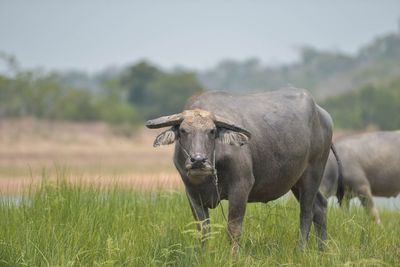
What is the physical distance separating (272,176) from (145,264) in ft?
4.55

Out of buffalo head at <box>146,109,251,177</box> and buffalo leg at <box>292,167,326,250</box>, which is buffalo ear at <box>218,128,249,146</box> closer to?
buffalo head at <box>146,109,251,177</box>

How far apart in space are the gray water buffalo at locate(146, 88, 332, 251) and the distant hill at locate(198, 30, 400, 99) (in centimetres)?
7740

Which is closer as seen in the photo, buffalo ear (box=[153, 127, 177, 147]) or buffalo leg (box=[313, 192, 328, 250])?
buffalo ear (box=[153, 127, 177, 147])

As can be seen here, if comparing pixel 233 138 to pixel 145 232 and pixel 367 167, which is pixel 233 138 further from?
pixel 367 167

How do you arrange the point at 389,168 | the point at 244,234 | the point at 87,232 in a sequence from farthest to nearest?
1. the point at 389,168
2. the point at 244,234
3. the point at 87,232

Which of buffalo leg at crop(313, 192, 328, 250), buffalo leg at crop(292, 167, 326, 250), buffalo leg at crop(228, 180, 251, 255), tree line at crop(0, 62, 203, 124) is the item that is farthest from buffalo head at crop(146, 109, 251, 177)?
tree line at crop(0, 62, 203, 124)

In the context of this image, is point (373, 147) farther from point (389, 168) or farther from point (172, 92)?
point (172, 92)

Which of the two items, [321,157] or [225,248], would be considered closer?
[225,248]

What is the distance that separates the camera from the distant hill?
88.2 metres

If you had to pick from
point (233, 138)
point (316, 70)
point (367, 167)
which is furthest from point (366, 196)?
point (316, 70)

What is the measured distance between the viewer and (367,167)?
1094cm

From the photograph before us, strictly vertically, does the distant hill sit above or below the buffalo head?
above

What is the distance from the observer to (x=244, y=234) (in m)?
7.09

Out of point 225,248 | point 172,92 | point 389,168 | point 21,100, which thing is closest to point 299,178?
point 225,248
